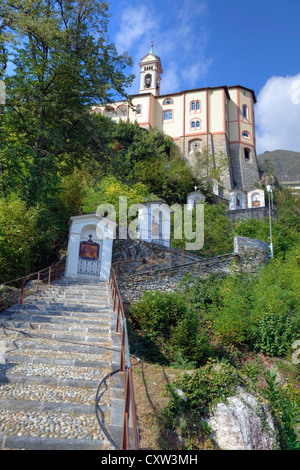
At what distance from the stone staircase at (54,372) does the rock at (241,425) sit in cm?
219

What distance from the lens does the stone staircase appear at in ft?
12.9

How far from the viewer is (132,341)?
10531 millimetres

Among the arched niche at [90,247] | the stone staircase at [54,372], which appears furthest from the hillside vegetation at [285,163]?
the stone staircase at [54,372]

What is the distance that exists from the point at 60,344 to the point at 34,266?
9251 millimetres

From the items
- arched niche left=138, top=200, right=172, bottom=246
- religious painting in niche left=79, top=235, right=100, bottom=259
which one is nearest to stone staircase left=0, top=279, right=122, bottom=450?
religious painting in niche left=79, top=235, right=100, bottom=259

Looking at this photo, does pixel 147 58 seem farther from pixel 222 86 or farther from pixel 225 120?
pixel 225 120

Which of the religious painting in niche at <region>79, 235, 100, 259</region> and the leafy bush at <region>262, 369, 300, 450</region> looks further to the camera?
the religious painting in niche at <region>79, 235, 100, 259</region>

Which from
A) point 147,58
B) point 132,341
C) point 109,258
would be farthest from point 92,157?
point 147,58

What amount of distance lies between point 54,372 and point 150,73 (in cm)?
5088

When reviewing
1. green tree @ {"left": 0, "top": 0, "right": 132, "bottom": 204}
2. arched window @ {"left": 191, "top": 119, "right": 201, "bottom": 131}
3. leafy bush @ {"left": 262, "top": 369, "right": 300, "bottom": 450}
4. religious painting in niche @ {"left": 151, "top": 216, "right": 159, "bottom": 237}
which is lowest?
leafy bush @ {"left": 262, "top": 369, "right": 300, "bottom": 450}

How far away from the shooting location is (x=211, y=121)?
139ft

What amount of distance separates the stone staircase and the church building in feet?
114

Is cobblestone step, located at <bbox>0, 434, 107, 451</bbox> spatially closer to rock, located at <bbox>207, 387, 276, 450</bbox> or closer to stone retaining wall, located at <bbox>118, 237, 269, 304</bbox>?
rock, located at <bbox>207, 387, 276, 450</bbox>

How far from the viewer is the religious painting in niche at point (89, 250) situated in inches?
619
